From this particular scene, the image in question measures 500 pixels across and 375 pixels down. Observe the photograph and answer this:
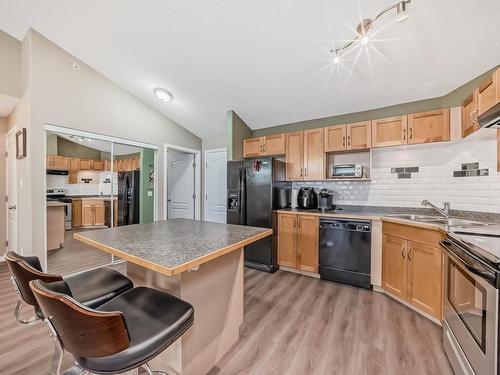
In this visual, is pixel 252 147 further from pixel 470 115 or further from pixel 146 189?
pixel 470 115

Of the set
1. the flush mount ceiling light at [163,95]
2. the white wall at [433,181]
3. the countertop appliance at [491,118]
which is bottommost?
the white wall at [433,181]

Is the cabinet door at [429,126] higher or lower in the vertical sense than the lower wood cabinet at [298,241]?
higher

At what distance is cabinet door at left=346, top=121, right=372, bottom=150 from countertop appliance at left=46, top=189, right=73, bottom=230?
13.8ft

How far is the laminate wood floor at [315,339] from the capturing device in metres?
1.60

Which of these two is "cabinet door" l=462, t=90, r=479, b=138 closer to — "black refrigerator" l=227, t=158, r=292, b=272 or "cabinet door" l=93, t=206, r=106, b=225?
"black refrigerator" l=227, t=158, r=292, b=272

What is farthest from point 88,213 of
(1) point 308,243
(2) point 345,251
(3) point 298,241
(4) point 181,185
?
(2) point 345,251

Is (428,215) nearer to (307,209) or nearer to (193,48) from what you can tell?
(307,209)

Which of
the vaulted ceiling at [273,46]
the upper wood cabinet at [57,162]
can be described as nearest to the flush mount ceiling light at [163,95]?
the vaulted ceiling at [273,46]

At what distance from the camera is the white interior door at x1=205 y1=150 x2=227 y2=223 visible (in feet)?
15.5

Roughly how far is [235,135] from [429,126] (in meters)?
2.67

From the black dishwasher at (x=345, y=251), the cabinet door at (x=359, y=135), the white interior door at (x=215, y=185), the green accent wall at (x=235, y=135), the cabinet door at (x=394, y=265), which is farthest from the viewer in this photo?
the white interior door at (x=215, y=185)

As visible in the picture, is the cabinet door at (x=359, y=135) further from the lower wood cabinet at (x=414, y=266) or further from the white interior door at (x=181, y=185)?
the white interior door at (x=181, y=185)

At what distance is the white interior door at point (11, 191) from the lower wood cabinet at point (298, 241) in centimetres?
396

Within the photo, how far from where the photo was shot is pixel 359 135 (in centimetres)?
308
